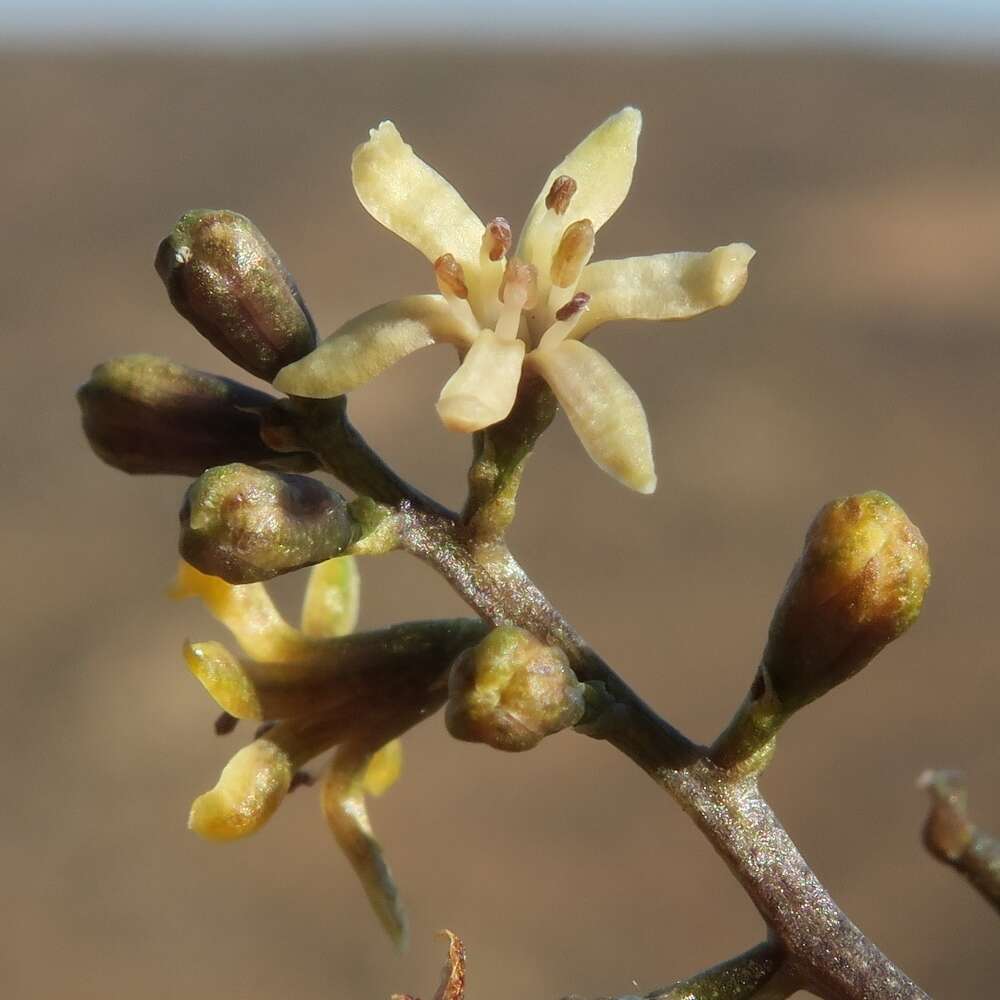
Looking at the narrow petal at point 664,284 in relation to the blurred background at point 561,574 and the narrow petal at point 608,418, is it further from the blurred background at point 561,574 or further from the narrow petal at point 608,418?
the blurred background at point 561,574

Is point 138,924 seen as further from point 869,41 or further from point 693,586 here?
point 869,41

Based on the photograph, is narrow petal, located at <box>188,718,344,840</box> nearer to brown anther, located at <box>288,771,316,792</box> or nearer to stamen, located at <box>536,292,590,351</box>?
brown anther, located at <box>288,771,316,792</box>

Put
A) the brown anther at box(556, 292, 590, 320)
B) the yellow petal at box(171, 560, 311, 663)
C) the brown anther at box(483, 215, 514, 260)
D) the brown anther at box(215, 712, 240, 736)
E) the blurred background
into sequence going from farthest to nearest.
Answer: the blurred background, the brown anther at box(215, 712, 240, 736), the yellow petal at box(171, 560, 311, 663), the brown anther at box(483, 215, 514, 260), the brown anther at box(556, 292, 590, 320)

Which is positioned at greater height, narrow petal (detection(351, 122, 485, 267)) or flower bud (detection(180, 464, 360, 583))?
narrow petal (detection(351, 122, 485, 267))

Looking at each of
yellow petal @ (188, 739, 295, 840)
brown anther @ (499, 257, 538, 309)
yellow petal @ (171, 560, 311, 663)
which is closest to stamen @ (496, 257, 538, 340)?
brown anther @ (499, 257, 538, 309)

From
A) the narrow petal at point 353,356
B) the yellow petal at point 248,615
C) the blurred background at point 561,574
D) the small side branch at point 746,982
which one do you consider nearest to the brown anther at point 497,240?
the narrow petal at point 353,356

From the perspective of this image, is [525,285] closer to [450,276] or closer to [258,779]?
[450,276]

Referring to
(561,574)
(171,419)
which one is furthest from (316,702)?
(561,574)
